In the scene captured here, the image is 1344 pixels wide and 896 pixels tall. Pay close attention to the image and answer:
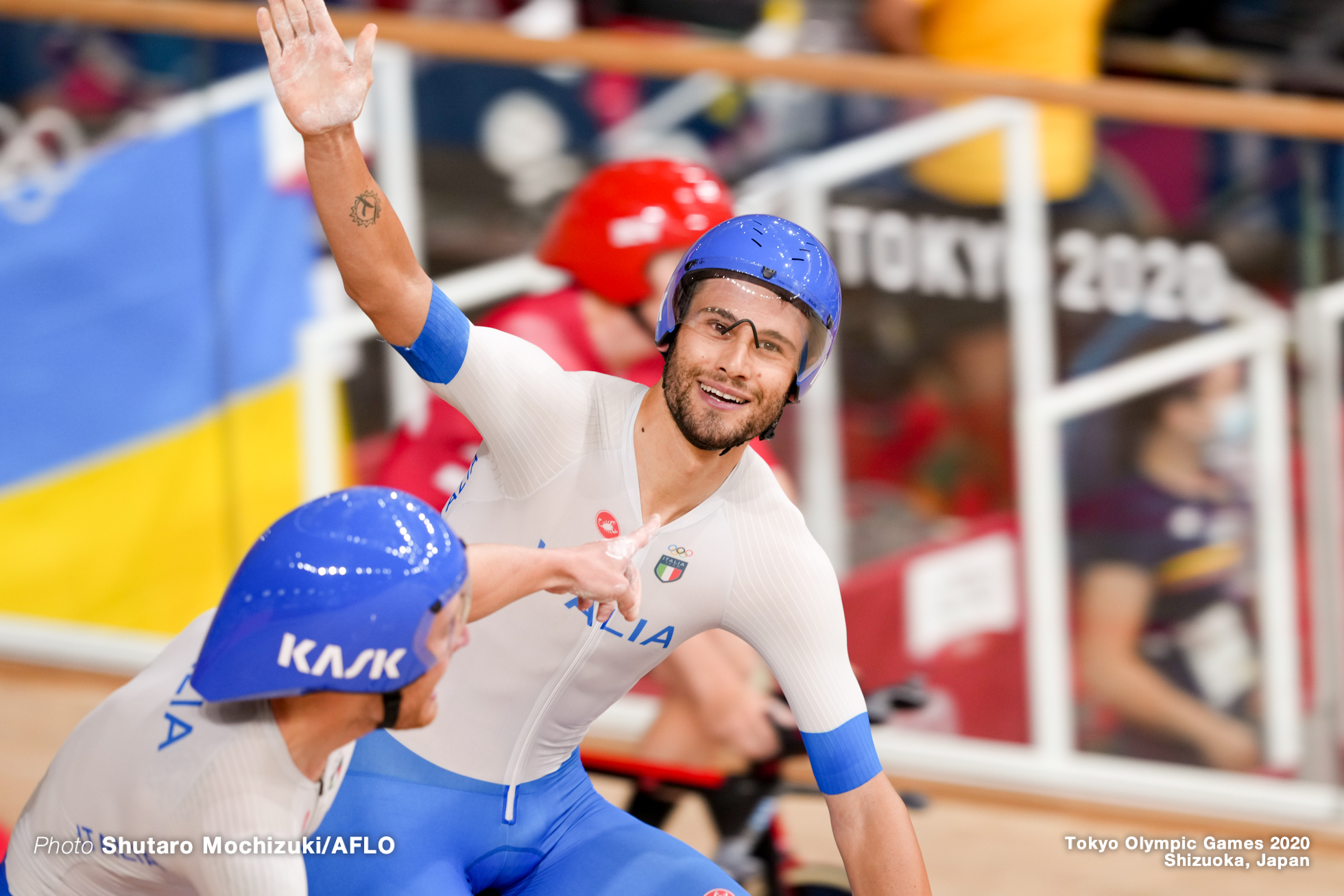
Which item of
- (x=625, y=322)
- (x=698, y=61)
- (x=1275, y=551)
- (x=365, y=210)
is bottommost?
(x=1275, y=551)

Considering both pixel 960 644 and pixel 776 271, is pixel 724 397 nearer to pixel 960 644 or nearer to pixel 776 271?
pixel 776 271

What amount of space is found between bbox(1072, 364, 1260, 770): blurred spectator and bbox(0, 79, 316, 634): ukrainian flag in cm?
260

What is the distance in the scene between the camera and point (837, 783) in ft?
8.32

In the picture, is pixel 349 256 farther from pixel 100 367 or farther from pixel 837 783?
pixel 100 367

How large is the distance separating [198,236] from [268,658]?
329cm

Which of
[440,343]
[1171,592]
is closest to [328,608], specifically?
[440,343]

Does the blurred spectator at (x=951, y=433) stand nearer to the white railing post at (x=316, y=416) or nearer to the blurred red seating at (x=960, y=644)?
the blurred red seating at (x=960, y=644)

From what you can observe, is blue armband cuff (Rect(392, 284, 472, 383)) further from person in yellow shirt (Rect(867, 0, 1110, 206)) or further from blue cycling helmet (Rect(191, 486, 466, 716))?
person in yellow shirt (Rect(867, 0, 1110, 206))

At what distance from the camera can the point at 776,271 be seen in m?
2.40

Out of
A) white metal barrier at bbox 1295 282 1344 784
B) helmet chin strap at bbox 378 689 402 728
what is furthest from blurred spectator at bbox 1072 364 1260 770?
helmet chin strap at bbox 378 689 402 728

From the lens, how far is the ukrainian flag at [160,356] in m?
4.82

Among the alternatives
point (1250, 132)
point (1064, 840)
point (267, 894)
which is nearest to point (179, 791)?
point (267, 894)

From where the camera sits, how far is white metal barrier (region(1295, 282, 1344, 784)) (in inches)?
179

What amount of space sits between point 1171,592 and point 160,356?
330 cm
